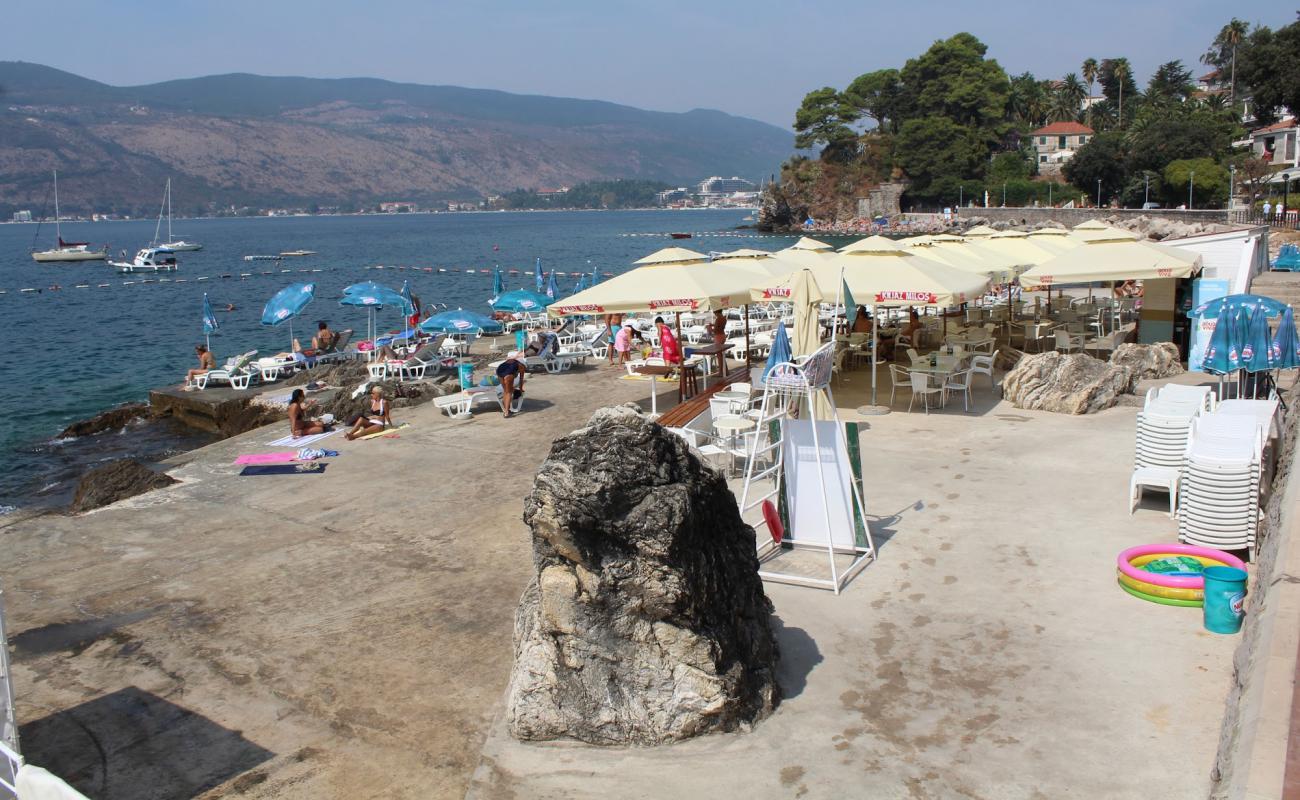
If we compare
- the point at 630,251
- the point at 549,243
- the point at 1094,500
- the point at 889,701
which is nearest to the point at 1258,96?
the point at 630,251

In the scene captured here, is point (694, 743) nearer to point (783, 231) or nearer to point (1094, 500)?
point (1094, 500)

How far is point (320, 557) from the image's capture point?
319 inches

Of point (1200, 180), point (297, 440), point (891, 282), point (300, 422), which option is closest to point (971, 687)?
point (891, 282)

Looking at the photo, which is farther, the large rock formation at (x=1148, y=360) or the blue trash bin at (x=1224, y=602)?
the large rock formation at (x=1148, y=360)

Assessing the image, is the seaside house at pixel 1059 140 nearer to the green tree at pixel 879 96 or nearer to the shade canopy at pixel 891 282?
the green tree at pixel 879 96

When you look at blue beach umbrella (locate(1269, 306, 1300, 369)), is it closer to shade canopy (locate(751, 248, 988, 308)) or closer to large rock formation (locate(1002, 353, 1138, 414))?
large rock formation (locate(1002, 353, 1138, 414))

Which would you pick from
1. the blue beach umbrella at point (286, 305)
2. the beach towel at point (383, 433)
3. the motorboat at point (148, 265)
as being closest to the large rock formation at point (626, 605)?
the beach towel at point (383, 433)

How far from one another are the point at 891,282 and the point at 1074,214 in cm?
6518

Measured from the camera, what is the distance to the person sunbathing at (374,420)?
42.4 feet

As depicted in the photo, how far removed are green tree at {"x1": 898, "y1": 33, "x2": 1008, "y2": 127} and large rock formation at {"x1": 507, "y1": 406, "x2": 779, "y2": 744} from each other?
110 meters

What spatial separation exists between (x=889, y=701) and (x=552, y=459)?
229 cm

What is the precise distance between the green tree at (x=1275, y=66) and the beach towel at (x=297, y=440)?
58698 millimetres

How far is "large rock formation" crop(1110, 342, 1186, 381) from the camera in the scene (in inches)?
546

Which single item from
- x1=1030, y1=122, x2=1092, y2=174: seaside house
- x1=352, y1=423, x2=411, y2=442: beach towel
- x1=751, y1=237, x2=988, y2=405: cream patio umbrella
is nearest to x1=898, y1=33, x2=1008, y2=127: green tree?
x1=1030, y1=122, x2=1092, y2=174: seaside house
